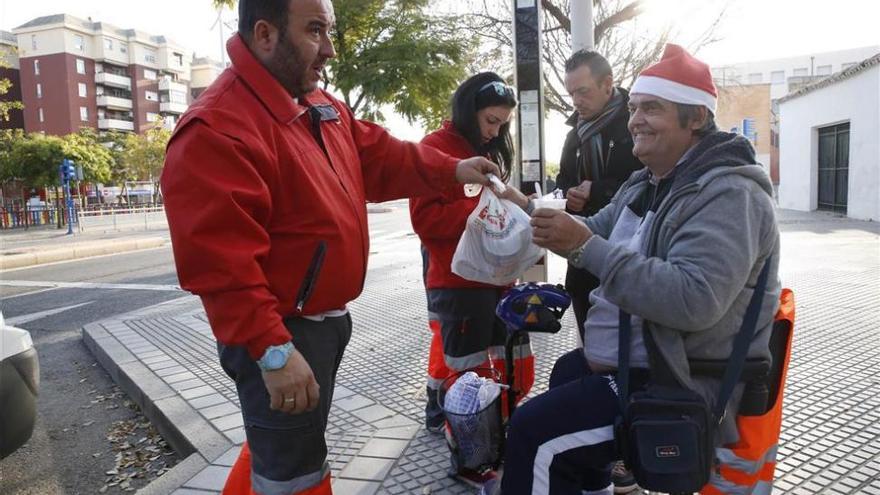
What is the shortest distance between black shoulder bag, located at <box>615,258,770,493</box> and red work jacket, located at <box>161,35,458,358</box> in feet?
3.32

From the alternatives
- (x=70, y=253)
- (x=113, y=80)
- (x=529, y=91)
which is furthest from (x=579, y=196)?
(x=113, y=80)

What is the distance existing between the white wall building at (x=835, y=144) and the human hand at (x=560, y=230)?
17989mm

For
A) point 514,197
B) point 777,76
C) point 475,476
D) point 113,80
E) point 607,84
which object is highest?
point 113,80

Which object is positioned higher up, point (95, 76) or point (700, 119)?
point (95, 76)

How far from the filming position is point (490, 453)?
115 inches

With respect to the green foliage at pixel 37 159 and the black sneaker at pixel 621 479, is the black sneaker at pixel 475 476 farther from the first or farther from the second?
the green foliage at pixel 37 159

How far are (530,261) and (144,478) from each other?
2609mm

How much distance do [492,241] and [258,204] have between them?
1.38 m

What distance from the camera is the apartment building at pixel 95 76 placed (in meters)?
58.3

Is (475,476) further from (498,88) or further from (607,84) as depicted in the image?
(607,84)

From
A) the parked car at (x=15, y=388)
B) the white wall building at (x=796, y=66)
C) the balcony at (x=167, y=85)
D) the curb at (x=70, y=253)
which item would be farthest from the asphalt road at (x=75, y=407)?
the white wall building at (x=796, y=66)

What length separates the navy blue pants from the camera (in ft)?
6.56

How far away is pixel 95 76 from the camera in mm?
62625

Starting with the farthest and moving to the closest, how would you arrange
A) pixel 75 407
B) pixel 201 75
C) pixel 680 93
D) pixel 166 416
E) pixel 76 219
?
pixel 201 75 → pixel 76 219 → pixel 75 407 → pixel 166 416 → pixel 680 93
